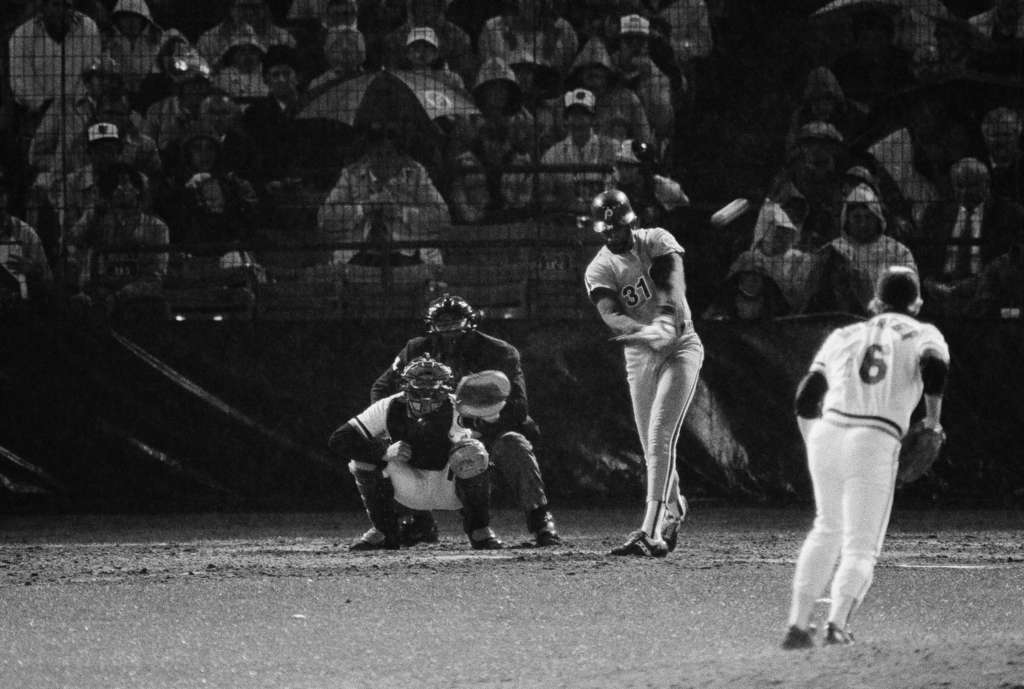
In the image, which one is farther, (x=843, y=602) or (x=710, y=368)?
(x=710, y=368)

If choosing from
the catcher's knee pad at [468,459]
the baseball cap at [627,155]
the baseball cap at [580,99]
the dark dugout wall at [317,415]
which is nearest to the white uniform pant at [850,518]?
the catcher's knee pad at [468,459]

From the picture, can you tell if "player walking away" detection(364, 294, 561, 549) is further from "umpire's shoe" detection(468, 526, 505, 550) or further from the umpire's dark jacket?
"umpire's shoe" detection(468, 526, 505, 550)

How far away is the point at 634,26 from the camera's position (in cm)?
1326

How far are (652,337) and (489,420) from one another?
1.17 meters

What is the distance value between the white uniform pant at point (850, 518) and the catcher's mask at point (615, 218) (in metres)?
3.58

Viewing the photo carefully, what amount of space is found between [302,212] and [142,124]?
1.90 metres

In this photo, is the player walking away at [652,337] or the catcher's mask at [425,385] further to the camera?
the catcher's mask at [425,385]

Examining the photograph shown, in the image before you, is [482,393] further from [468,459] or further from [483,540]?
[483,540]

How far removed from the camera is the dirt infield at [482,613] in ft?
18.3

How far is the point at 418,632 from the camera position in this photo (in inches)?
265

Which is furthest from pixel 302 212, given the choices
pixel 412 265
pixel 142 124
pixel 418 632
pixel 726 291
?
pixel 418 632

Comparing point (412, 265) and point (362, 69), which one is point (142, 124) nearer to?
point (362, 69)

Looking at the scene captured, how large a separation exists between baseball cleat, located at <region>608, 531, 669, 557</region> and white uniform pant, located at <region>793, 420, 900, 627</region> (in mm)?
3280

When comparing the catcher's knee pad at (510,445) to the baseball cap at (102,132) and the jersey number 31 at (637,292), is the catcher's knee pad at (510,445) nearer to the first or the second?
the jersey number 31 at (637,292)
